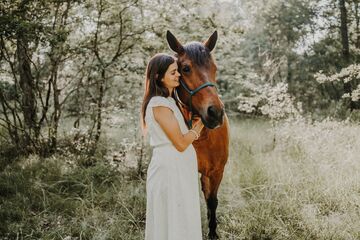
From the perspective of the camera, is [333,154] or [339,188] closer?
[339,188]

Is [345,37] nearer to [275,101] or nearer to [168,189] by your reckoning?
[275,101]

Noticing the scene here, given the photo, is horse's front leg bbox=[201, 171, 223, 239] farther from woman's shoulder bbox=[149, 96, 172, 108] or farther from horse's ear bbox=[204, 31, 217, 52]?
woman's shoulder bbox=[149, 96, 172, 108]

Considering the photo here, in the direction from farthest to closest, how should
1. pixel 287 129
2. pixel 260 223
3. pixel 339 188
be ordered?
pixel 287 129
pixel 339 188
pixel 260 223

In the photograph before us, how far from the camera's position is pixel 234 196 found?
4.88 meters

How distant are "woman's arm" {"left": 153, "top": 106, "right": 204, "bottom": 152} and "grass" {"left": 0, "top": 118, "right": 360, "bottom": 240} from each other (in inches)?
71.0

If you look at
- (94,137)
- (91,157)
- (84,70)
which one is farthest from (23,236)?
(84,70)

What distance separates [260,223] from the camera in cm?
396

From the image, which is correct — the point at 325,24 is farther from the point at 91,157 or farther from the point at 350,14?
the point at 91,157

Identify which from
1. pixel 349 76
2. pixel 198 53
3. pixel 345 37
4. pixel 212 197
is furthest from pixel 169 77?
pixel 345 37

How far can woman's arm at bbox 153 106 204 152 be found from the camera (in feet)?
7.74

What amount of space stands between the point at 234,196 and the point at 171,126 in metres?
2.79

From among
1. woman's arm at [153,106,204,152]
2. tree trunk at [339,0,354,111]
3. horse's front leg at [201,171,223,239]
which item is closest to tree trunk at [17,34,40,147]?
horse's front leg at [201,171,223,239]

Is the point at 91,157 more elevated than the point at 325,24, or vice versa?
the point at 325,24

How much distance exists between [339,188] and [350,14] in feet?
33.7
